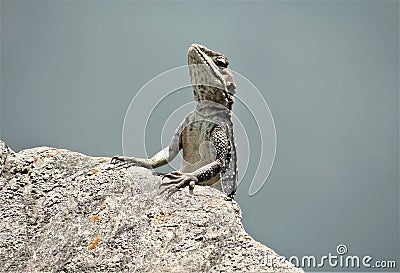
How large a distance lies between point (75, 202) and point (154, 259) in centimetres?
125

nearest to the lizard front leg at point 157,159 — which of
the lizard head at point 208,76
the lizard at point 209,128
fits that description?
the lizard at point 209,128

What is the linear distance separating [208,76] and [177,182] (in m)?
2.82

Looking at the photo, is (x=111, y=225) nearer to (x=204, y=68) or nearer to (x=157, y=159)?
(x=157, y=159)

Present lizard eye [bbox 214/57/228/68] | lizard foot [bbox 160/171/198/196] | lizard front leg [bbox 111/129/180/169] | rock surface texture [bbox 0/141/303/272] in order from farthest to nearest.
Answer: lizard eye [bbox 214/57/228/68] → lizard front leg [bbox 111/129/180/169] → lizard foot [bbox 160/171/198/196] → rock surface texture [bbox 0/141/303/272]

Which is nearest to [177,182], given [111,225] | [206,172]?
[111,225]

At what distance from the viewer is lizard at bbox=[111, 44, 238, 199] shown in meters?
8.51

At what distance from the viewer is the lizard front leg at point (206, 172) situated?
6641 mm

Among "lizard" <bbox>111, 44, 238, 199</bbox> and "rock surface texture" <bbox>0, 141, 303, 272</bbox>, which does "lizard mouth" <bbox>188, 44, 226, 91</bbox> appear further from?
"rock surface texture" <bbox>0, 141, 303, 272</bbox>

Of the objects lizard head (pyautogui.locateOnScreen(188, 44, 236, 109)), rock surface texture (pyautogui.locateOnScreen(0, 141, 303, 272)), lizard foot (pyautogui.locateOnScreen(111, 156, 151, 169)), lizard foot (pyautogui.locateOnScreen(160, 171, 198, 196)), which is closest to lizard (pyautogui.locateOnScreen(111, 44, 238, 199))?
lizard head (pyautogui.locateOnScreen(188, 44, 236, 109))

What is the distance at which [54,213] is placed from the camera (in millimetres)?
6152

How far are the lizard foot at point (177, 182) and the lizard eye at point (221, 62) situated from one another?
2.79 m

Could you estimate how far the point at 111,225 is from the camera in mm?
5922

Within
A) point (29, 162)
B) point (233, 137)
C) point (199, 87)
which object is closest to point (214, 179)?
point (233, 137)

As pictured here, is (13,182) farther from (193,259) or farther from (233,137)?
(233,137)
